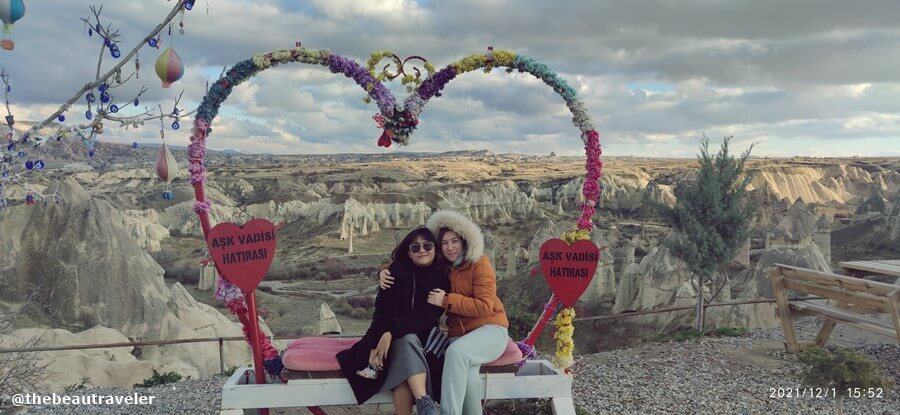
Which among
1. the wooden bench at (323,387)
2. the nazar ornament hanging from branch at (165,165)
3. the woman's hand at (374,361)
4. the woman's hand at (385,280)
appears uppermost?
the nazar ornament hanging from branch at (165,165)

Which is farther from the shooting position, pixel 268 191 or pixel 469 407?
pixel 268 191

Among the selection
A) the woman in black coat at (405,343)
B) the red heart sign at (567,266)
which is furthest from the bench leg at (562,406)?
the woman in black coat at (405,343)

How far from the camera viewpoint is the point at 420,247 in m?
4.12

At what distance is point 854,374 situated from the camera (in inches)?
201

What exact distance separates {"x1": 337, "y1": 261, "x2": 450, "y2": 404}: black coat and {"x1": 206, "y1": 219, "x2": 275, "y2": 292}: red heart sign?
2.93 ft

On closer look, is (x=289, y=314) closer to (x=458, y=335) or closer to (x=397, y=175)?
(x=458, y=335)

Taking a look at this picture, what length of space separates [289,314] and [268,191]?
32.8m

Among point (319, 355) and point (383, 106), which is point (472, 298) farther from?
point (383, 106)

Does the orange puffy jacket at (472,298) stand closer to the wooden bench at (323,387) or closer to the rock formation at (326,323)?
the wooden bench at (323,387)

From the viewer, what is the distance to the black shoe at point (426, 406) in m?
3.86

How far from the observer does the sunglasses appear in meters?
4.12

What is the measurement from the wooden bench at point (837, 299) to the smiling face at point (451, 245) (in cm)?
443

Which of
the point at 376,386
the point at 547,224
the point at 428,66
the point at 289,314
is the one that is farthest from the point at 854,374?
the point at 289,314

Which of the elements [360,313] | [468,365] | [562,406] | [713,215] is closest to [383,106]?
[468,365]
